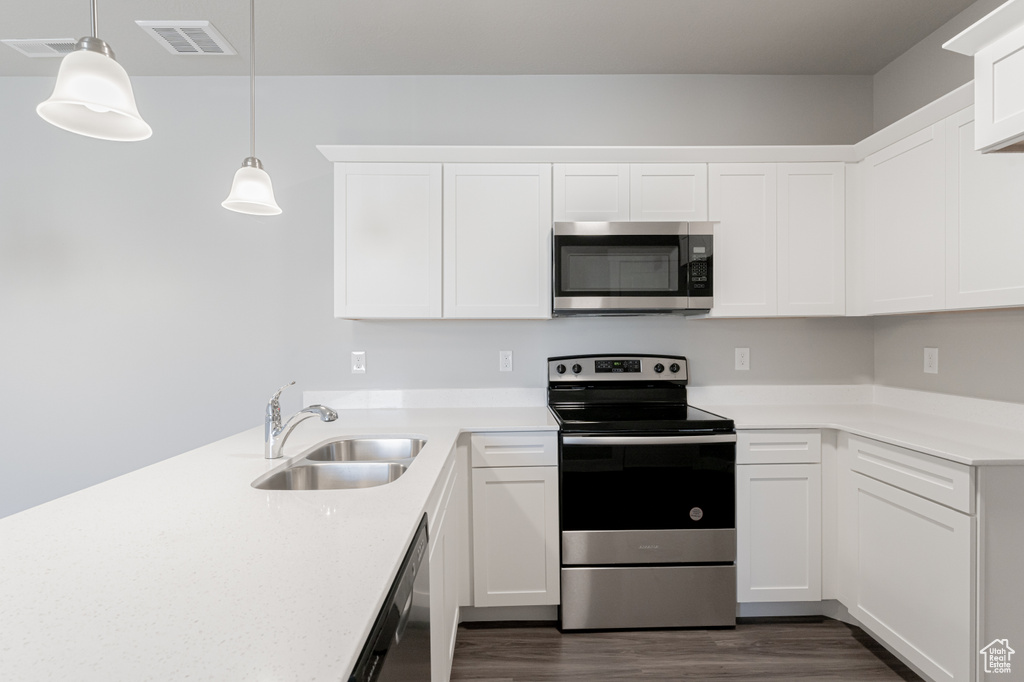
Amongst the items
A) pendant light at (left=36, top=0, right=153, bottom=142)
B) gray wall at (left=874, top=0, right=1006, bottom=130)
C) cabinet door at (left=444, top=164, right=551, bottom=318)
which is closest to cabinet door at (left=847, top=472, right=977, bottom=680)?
cabinet door at (left=444, top=164, right=551, bottom=318)

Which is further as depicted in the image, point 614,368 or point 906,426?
point 614,368

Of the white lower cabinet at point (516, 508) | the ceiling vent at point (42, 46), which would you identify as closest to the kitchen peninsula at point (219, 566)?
the white lower cabinet at point (516, 508)

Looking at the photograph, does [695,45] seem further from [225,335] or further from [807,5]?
[225,335]

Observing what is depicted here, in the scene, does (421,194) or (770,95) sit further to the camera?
(770,95)

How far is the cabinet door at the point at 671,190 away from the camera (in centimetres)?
242

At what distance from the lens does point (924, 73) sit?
2.39 meters

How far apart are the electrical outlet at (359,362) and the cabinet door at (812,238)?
7.03 ft

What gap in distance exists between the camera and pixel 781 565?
2.21 meters

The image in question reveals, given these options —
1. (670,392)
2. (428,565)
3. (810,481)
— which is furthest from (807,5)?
(428,565)

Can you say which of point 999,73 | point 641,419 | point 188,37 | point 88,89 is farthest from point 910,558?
point 188,37

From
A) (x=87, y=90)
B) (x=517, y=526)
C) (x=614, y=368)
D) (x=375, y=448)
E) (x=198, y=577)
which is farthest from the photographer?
(x=614, y=368)

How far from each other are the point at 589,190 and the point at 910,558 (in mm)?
1943

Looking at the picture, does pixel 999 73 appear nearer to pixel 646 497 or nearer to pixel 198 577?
pixel 646 497

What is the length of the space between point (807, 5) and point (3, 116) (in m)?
4.02
